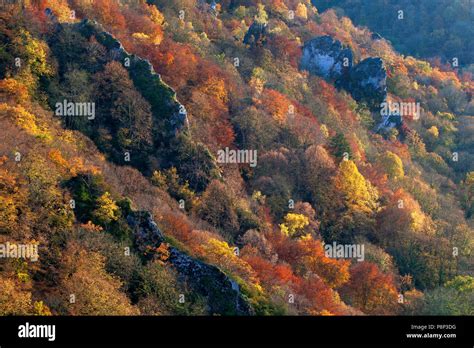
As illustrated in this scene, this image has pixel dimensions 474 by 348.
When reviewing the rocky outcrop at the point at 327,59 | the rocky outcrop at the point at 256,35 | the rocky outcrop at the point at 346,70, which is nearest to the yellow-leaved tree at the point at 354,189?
the rocky outcrop at the point at 346,70

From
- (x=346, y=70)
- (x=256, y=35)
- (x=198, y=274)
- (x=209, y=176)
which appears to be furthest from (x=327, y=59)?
(x=198, y=274)

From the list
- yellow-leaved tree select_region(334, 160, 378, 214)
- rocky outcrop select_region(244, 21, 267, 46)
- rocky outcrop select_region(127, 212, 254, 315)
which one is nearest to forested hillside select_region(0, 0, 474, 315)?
rocky outcrop select_region(127, 212, 254, 315)

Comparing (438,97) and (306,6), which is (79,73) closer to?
(438,97)

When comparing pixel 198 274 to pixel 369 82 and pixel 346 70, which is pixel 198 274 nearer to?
pixel 369 82

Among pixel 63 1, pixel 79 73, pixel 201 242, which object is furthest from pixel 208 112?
pixel 201 242

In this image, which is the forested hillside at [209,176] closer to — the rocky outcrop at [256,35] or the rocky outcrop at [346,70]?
the rocky outcrop at [346,70]

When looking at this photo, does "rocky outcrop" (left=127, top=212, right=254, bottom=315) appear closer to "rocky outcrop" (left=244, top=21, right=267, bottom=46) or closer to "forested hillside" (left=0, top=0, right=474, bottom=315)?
"forested hillside" (left=0, top=0, right=474, bottom=315)

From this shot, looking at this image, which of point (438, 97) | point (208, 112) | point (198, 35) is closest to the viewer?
point (208, 112)
